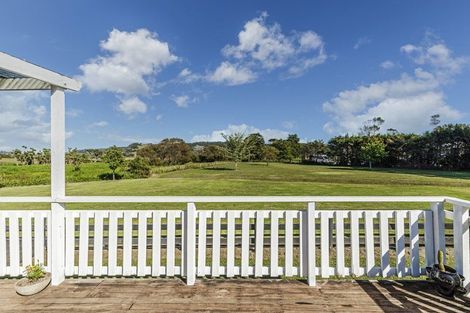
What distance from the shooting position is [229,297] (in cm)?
252

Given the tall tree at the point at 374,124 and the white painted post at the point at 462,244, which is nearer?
the white painted post at the point at 462,244

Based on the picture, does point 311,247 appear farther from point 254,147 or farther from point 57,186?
point 254,147

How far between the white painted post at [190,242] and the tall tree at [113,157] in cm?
2296

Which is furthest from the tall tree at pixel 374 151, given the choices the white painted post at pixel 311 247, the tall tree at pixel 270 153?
the white painted post at pixel 311 247

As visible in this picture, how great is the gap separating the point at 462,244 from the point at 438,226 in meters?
0.28

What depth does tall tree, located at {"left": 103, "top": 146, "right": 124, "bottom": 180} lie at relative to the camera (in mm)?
23469

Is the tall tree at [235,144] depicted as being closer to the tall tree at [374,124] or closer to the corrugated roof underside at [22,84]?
the corrugated roof underside at [22,84]

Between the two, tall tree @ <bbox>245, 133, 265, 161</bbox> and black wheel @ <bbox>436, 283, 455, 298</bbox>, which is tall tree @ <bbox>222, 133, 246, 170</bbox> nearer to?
tall tree @ <bbox>245, 133, 265, 161</bbox>

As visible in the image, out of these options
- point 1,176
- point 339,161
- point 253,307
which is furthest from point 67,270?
point 339,161

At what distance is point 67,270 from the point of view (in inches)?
116

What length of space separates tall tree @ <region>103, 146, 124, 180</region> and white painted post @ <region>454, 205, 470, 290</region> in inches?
962

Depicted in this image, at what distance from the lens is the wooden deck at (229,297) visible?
2338 mm

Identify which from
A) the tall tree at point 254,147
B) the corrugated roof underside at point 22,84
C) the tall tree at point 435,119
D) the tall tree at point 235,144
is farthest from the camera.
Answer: the tall tree at point 435,119

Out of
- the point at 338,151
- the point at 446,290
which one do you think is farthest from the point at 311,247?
the point at 338,151
